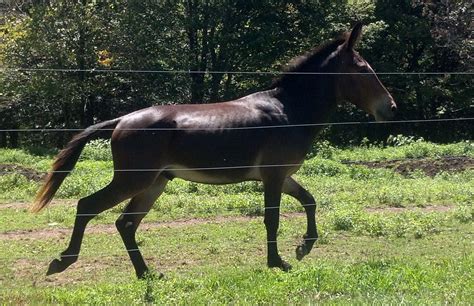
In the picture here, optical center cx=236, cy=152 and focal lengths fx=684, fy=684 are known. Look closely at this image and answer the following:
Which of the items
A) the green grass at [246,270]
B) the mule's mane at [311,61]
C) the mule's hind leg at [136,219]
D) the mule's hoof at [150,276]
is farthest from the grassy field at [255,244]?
the mule's mane at [311,61]

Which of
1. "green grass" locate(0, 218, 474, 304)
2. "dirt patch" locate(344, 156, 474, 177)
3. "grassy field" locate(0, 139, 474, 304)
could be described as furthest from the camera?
"dirt patch" locate(344, 156, 474, 177)

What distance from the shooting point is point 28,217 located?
11469 mm

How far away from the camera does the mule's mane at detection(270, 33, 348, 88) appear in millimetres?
8266

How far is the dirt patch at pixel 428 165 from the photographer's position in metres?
17.8

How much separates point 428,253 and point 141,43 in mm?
19666

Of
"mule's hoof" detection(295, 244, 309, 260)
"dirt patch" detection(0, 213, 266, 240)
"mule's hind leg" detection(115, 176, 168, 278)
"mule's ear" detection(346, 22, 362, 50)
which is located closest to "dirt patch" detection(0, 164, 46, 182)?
"dirt patch" detection(0, 213, 266, 240)

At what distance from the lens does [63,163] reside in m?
7.38

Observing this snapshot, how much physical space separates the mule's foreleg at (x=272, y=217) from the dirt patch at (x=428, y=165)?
34.4 feet

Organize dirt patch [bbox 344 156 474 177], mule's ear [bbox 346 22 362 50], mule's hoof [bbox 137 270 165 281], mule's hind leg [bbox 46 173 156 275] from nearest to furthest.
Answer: mule's hoof [bbox 137 270 165 281] < mule's hind leg [bbox 46 173 156 275] < mule's ear [bbox 346 22 362 50] < dirt patch [bbox 344 156 474 177]

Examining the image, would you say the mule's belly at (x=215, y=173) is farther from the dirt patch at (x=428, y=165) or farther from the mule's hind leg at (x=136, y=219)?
the dirt patch at (x=428, y=165)

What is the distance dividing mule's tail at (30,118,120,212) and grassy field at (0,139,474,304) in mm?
917

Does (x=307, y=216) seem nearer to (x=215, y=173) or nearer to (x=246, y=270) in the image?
(x=246, y=270)

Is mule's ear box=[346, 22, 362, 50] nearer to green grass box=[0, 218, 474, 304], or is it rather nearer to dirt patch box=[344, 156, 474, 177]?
green grass box=[0, 218, 474, 304]

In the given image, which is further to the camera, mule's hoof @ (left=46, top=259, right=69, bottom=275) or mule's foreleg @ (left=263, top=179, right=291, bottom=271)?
mule's foreleg @ (left=263, top=179, right=291, bottom=271)
